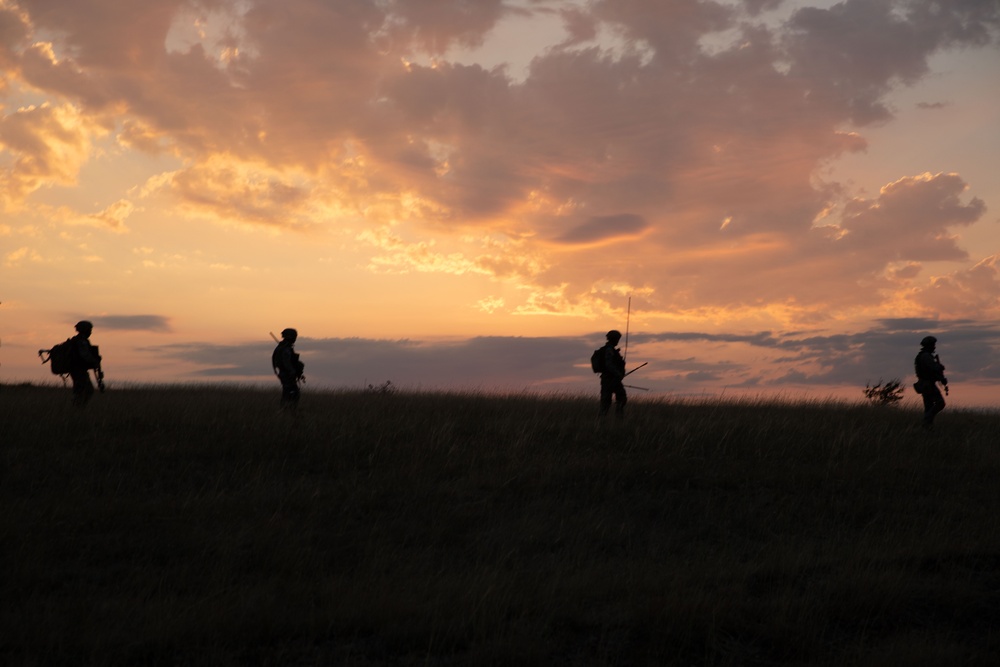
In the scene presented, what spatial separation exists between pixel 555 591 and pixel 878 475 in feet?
27.6

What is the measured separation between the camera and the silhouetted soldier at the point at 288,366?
16391 millimetres

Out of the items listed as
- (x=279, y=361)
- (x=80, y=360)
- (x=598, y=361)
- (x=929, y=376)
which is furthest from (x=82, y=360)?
(x=929, y=376)

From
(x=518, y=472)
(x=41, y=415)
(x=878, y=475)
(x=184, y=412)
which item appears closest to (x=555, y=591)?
(x=518, y=472)

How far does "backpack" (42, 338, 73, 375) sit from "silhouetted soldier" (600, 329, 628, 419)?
35.8ft

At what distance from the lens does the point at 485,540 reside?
396 inches

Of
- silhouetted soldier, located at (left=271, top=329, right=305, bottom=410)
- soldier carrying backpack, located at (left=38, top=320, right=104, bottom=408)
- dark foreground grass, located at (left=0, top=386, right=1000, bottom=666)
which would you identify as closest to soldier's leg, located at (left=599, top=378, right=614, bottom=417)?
dark foreground grass, located at (left=0, top=386, right=1000, bottom=666)

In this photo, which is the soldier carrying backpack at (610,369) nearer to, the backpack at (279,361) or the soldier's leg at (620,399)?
the soldier's leg at (620,399)

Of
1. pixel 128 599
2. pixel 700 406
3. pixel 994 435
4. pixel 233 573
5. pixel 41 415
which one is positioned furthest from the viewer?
pixel 700 406

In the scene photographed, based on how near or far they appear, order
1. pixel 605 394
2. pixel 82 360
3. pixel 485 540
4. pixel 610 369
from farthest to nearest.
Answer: pixel 605 394 → pixel 610 369 → pixel 82 360 → pixel 485 540

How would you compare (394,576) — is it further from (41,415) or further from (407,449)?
(41,415)

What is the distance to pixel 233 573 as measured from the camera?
8.46m

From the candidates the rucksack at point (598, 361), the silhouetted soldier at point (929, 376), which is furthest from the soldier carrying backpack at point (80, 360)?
the silhouetted soldier at point (929, 376)

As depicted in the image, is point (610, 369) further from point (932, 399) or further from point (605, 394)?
point (932, 399)

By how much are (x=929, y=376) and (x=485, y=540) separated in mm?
12495
